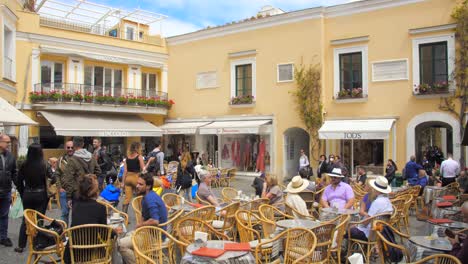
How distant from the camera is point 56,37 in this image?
19.4 metres

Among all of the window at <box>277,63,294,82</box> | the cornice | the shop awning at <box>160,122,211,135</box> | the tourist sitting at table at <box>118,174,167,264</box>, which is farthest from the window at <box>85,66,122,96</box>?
the tourist sitting at table at <box>118,174,167,264</box>

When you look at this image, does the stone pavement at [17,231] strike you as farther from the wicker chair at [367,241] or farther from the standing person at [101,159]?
the wicker chair at [367,241]

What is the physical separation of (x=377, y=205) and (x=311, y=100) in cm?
1147

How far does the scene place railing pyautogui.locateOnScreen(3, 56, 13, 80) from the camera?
16519mm

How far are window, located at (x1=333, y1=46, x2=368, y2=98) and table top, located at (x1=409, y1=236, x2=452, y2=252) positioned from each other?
39.2ft

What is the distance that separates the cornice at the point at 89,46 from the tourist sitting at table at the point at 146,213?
52.4 feet

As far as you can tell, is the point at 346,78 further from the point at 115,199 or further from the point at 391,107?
the point at 115,199

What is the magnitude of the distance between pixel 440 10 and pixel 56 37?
15.7 meters

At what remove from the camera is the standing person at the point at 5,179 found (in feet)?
21.1

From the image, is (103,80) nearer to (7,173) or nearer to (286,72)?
(286,72)

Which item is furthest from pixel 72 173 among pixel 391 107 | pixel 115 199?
pixel 391 107

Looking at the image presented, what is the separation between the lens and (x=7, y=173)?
6496 mm

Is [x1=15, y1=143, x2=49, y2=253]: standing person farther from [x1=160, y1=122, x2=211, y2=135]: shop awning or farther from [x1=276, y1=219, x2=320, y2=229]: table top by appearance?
[x1=160, y1=122, x2=211, y2=135]: shop awning

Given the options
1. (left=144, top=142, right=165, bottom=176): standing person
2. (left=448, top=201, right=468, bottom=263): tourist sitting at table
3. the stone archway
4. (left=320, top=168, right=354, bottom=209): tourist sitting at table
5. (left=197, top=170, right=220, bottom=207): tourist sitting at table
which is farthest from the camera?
the stone archway
